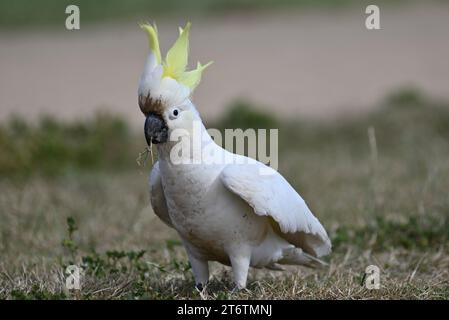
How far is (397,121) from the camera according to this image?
1113 centimetres

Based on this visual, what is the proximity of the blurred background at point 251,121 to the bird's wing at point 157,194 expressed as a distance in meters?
0.43

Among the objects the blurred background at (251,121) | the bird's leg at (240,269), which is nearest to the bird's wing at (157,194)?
the blurred background at (251,121)

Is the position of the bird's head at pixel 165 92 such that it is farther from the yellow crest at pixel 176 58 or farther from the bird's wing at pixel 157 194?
the bird's wing at pixel 157 194

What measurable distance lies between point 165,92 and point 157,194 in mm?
830

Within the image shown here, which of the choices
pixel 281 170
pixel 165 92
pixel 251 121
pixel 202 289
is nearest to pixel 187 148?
pixel 165 92

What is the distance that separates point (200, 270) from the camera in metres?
4.98

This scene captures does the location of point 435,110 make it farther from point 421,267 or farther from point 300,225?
point 300,225

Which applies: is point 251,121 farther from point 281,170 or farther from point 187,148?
point 187,148

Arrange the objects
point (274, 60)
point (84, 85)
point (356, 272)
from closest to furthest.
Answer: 1. point (356, 272)
2. point (84, 85)
3. point (274, 60)

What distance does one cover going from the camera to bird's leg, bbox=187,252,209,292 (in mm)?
4969

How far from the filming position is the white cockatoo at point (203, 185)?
447 cm
